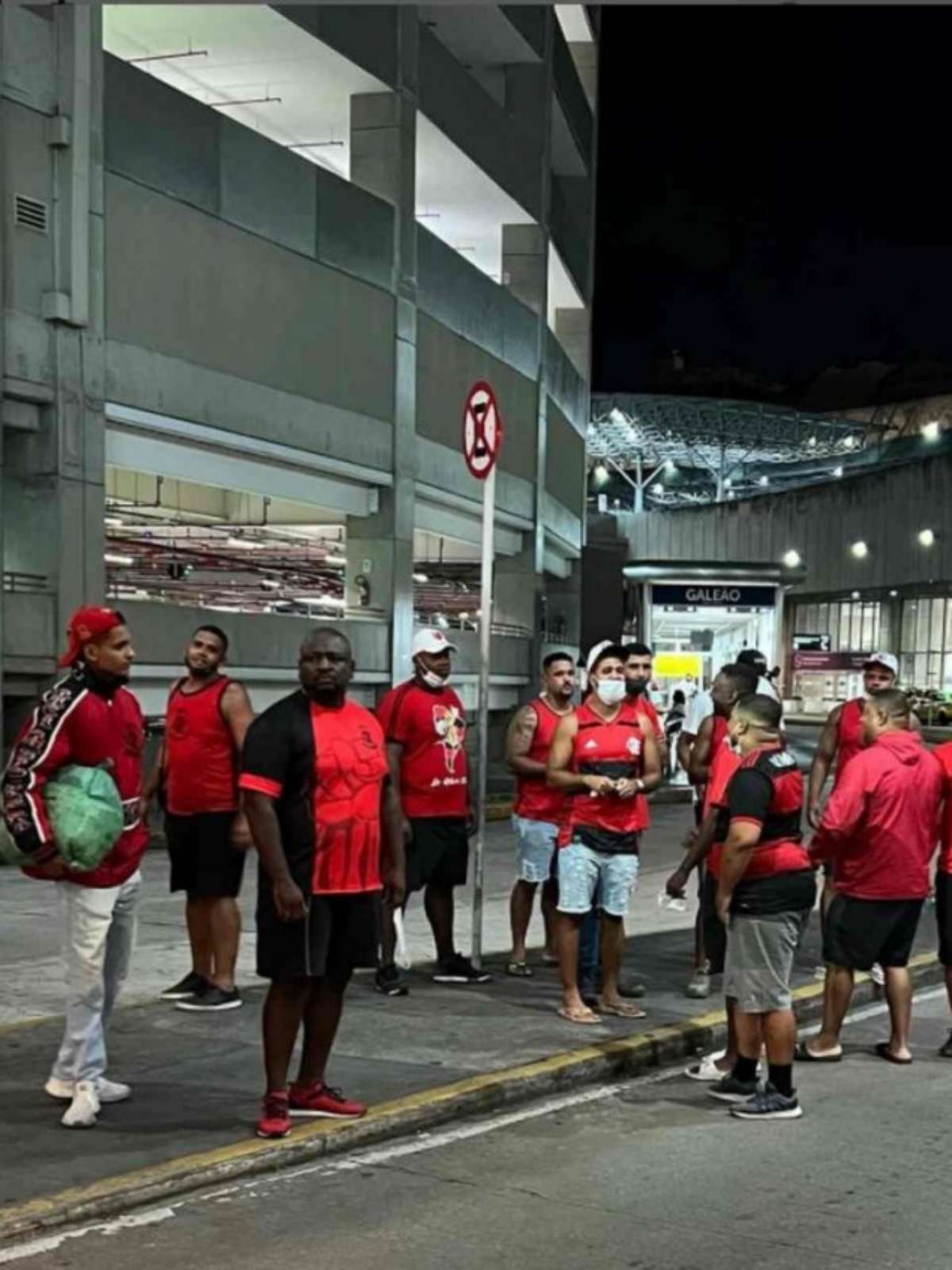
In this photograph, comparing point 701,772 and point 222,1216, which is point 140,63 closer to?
point 701,772

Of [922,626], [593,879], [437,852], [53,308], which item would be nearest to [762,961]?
[593,879]

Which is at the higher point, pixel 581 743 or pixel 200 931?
pixel 581 743

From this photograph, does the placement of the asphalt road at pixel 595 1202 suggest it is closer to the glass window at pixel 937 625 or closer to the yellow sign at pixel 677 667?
the yellow sign at pixel 677 667

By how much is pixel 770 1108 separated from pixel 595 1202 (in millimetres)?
1402

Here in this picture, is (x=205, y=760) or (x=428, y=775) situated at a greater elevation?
(x=205, y=760)

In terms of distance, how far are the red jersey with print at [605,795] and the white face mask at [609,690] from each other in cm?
15

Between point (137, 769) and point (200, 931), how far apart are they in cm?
206

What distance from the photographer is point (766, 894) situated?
6629 mm

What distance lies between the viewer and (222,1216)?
5246mm

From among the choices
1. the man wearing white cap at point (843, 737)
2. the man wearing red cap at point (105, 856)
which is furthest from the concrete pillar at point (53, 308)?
the man wearing red cap at point (105, 856)

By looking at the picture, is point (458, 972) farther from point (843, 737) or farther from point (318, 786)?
point (318, 786)

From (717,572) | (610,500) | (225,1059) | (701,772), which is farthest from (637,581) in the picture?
(610,500)

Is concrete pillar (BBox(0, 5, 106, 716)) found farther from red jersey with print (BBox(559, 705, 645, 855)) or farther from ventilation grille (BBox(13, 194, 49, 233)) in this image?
red jersey with print (BBox(559, 705, 645, 855))

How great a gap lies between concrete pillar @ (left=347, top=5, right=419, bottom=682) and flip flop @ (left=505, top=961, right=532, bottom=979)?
9.48 meters
